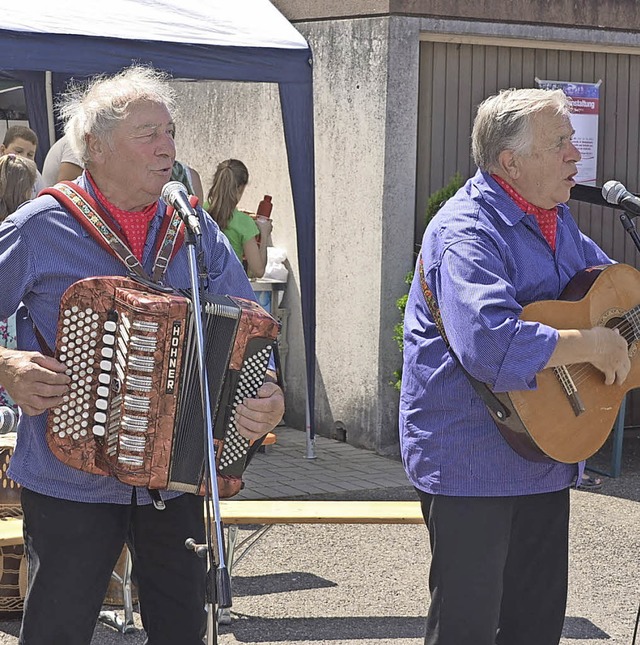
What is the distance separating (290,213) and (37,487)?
606 cm

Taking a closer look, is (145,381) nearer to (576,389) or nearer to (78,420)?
(78,420)

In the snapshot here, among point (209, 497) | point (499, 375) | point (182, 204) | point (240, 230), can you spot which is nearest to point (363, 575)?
point (499, 375)

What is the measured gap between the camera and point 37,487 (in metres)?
3.23

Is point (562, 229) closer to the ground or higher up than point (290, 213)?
higher up

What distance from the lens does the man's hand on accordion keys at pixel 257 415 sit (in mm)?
3156

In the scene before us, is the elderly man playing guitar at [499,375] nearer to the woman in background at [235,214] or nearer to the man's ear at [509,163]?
the man's ear at [509,163]

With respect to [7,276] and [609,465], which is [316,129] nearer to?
[609,465]

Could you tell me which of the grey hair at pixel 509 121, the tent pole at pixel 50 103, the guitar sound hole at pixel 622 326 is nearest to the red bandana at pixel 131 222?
the grey hair at pixel 509 121

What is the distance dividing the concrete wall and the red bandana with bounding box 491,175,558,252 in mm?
4703

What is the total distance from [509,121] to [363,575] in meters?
2.83

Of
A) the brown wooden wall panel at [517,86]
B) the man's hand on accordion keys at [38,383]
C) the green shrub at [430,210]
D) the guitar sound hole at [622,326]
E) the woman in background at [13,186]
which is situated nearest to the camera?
the man's hand on accordion keys at [38,383]

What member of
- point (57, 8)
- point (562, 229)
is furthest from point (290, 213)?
point (562, 229)

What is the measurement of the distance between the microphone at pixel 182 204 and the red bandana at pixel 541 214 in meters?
0.94

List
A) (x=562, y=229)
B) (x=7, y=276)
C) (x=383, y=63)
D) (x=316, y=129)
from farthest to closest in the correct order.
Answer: (x=316, y=129), (x=383, y=63), (x=562, y=229), (x=7, y=276)
